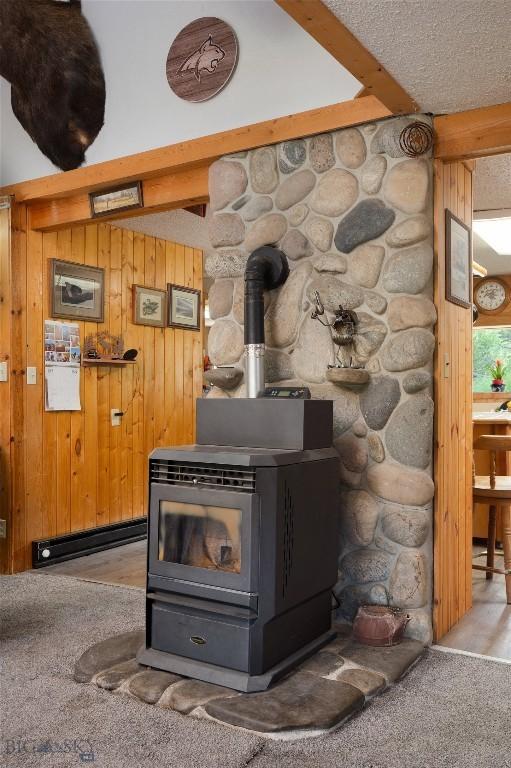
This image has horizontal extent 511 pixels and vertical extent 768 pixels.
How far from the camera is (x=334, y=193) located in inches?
113

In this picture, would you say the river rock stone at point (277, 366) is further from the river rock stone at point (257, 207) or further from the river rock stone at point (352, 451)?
the river rock stone at point (257, 207)

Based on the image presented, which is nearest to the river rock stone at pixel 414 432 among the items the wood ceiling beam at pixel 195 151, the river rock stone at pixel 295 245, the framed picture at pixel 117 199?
the river rock stone at pixel 295 245

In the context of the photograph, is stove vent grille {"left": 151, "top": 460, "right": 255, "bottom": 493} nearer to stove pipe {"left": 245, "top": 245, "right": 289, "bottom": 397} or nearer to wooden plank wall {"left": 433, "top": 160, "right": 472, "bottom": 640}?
stove pipe {"left": 245, "top": 245, "right": 289, "bottom": 397}

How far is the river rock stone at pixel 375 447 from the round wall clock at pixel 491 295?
193 inches

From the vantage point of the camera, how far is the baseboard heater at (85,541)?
401 cm

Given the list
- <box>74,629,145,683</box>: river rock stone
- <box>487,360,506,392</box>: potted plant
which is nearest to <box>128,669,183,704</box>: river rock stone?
<box>74,629,145,683</box>: river rock stone

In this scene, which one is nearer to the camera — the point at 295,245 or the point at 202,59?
the point at 295,245

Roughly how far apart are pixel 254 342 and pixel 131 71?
1.74 metres

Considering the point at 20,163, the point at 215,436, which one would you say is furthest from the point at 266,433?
the point at 20,163

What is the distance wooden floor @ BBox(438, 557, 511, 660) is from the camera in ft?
8.87

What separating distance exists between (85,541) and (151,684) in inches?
87.2

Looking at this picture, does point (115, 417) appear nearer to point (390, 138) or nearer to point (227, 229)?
point (227, 229)

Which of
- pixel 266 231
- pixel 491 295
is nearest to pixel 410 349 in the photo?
pixel 266 231

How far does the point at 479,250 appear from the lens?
20.0 ft
